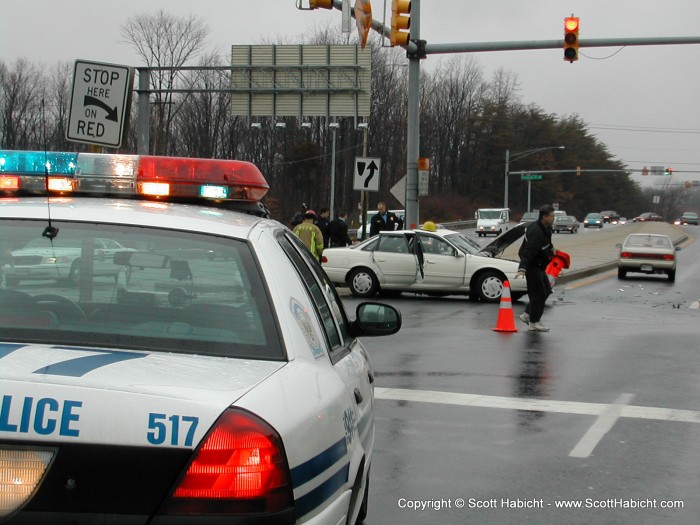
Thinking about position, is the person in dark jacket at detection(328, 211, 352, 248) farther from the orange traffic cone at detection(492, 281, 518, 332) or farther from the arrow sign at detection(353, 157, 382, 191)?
the orange traffic cone at detection(492, 281, 518, 332)

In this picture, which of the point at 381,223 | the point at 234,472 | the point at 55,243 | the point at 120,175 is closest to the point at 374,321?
the point at 120,175

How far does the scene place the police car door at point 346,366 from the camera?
3.54 m

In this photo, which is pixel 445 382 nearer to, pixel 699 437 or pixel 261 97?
pixel 699 437

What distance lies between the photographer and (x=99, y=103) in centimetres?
1123

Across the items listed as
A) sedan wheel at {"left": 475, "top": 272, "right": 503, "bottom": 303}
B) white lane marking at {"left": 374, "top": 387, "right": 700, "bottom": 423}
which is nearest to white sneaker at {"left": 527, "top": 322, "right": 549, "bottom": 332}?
sedan wheel at {"left": 475, "top": 272, "right": 503, "bottom": 303}

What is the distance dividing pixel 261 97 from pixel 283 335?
26456 millimetres

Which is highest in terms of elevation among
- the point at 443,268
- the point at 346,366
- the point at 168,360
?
the point at 168,360

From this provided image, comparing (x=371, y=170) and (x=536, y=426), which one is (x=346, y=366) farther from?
(x=371, y=170)

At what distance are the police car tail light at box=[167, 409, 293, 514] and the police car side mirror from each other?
2366 millimetres

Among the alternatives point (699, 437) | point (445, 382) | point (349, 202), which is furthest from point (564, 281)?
point (349, 202)

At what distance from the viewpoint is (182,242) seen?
3551 millimetres

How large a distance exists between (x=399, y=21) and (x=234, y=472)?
16.8m

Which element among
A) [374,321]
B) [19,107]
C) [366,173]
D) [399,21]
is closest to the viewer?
[374,321]

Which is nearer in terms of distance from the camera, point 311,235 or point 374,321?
point 374,321
